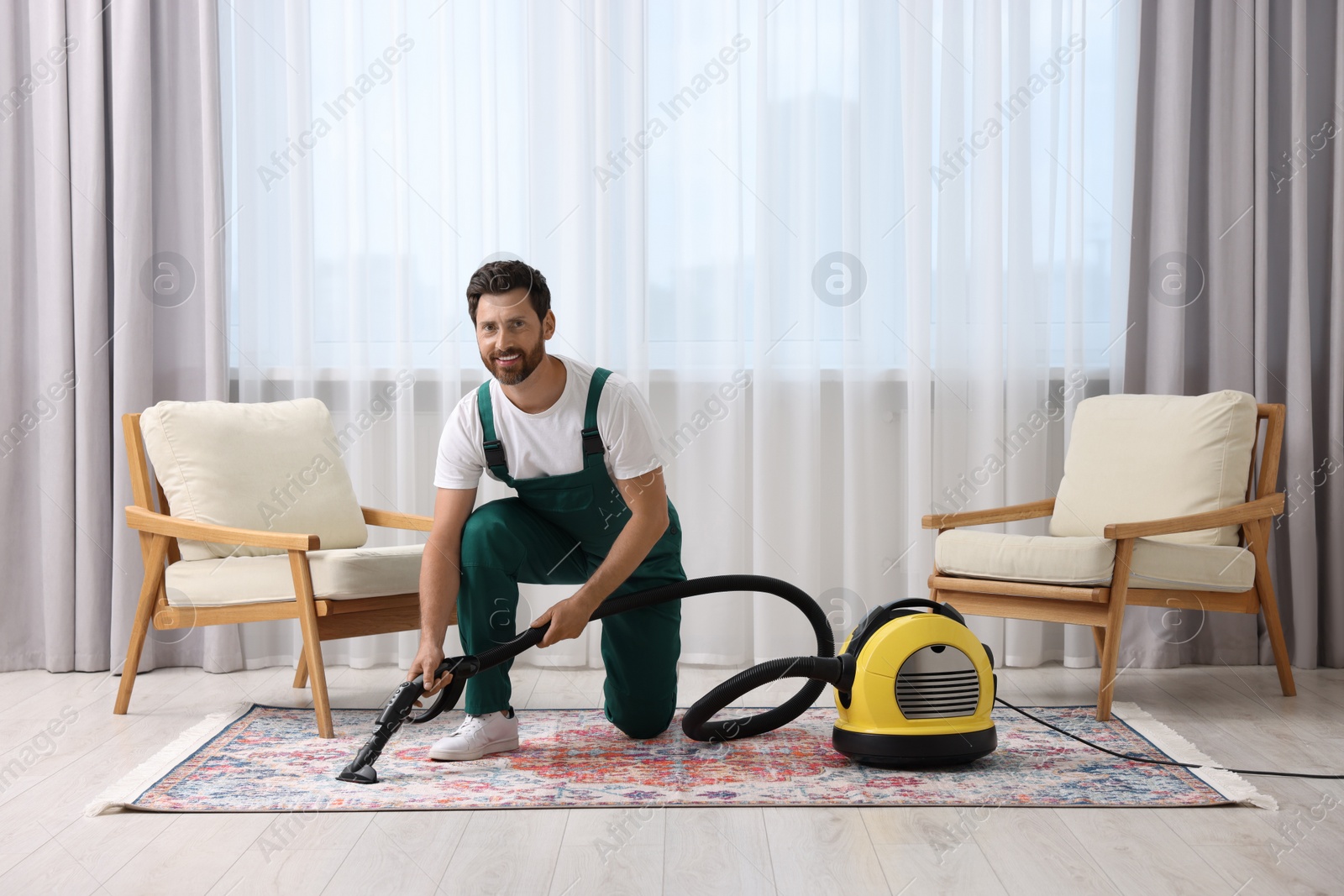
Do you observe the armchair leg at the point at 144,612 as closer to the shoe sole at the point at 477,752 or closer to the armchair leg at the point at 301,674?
the armchair leg at the point at 301,674

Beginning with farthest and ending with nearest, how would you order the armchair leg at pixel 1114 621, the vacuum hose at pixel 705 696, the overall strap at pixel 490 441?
the armchair leg at pixel 1114 621 < the overall strap at pixel 490 441 < the vacuum hose at pixel 705 696

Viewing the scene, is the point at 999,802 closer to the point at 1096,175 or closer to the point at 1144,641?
the point at 1144,641

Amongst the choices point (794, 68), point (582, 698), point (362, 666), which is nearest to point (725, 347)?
point (794, 68)

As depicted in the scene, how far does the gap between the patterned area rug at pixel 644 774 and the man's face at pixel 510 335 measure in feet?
2.56

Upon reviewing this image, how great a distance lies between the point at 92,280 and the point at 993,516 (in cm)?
260

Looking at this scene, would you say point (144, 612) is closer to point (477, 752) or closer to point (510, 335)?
point (477, 752)

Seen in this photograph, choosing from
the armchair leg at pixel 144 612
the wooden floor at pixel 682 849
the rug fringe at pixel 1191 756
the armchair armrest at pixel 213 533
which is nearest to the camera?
the wooden floor at pixel 682 849

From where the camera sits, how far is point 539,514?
2.34 m

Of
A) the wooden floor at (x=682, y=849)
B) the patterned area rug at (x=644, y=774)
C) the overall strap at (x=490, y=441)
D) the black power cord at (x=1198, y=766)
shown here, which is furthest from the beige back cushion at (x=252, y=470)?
the black power cord at (x=1198, y=766)

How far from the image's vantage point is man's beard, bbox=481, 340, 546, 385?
84.2 inches

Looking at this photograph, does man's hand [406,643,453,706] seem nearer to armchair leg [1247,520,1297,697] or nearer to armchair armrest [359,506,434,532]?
armchair armrest [359,506,434,532]

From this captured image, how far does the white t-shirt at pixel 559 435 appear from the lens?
220 cm

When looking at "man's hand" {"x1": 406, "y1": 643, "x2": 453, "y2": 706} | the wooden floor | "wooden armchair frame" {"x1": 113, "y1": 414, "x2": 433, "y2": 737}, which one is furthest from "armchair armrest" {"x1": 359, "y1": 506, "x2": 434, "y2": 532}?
the wooden floor

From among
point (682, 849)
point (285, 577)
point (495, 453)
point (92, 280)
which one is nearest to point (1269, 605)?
point (682, 849)
